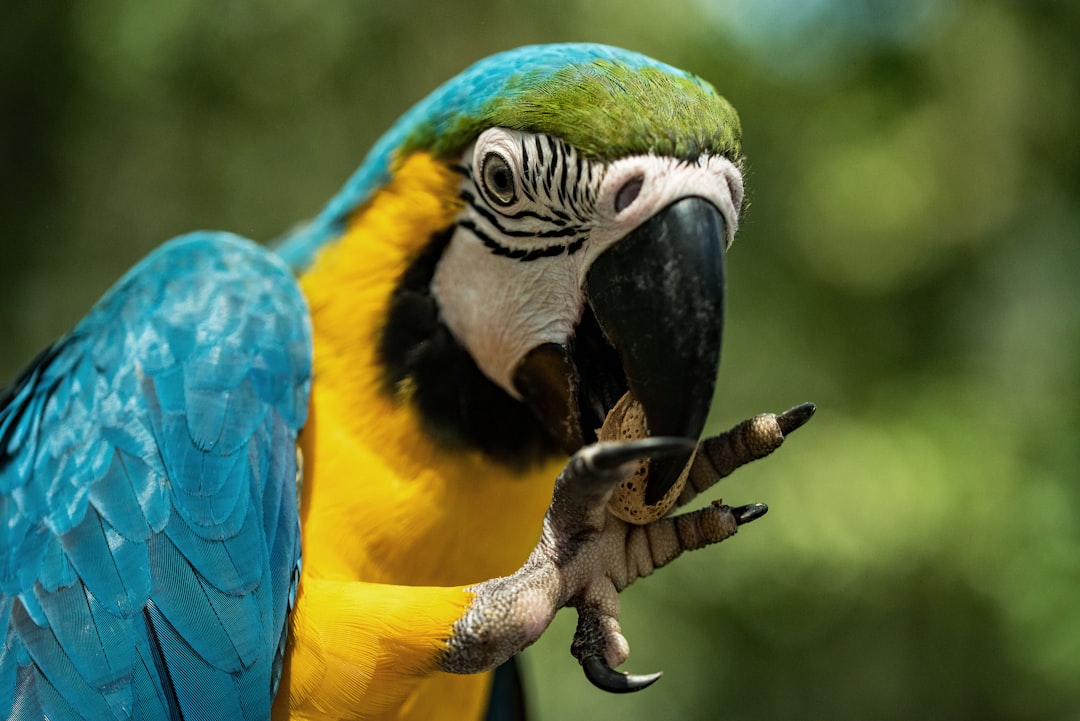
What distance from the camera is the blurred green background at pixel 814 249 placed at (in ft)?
12.0

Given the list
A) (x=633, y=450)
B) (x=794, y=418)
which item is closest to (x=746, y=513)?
(x=794, y=418)

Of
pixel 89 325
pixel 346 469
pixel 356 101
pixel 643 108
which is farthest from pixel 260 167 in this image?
pixel 643 108

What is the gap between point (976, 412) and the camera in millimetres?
3822

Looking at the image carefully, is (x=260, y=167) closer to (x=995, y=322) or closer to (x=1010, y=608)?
(x=995, y=322)

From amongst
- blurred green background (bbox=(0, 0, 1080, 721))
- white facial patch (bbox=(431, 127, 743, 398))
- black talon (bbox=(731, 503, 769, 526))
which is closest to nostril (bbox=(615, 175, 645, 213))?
white facial patch (bbox=(431, 127, 743, 398))

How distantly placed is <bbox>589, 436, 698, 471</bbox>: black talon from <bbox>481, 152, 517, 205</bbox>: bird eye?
47cm

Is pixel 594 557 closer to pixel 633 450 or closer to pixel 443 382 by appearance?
pixel 633 450

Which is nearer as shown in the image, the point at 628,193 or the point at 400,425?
the point at 628,193

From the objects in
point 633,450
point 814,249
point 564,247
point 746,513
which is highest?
point 564,247

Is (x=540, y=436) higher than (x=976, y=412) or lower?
higher

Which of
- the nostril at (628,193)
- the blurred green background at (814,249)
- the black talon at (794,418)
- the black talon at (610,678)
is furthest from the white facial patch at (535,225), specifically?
the blurred green background at (814,249)

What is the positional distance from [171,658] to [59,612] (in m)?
0.18

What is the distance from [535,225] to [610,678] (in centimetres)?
64

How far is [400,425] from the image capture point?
5.07ft
